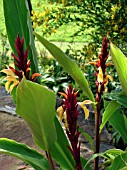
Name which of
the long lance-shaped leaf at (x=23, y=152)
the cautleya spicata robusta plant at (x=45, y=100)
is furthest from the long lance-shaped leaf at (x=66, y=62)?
the long lance-shaped leaf at (x=23, y=152)

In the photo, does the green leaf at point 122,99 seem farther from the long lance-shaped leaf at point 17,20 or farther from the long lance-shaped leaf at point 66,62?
the long lance-shaped leaf at point 17,20

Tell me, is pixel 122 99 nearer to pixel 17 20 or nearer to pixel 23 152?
pixel 23 152

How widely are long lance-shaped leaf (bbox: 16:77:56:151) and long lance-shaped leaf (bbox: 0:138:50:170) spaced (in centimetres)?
9

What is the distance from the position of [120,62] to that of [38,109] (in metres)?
0.42

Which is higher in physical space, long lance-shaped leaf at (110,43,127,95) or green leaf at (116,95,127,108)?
long lance-shaped leaf at (110,43,127,95)

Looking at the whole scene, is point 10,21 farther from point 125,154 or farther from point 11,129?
point 11,129

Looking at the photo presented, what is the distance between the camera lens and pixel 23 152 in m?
2.05

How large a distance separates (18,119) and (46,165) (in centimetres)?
168

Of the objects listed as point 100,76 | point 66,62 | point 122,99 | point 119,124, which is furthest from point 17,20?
point 119,124

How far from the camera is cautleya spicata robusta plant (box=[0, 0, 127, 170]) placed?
175cm

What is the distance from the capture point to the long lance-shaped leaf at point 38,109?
1673 mm

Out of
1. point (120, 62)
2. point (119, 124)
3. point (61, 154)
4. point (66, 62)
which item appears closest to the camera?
point (120, 62)

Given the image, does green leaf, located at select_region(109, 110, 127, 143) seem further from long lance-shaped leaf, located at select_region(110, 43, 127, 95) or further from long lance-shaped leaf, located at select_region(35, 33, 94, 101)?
long lance-shaped leaf, located at select_region(110, 43, 127, 95)

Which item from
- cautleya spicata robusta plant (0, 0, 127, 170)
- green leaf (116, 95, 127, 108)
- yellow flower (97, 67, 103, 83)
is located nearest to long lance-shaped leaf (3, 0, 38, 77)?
cautleya spicata robusta plant (0, 0, 127, 170)
